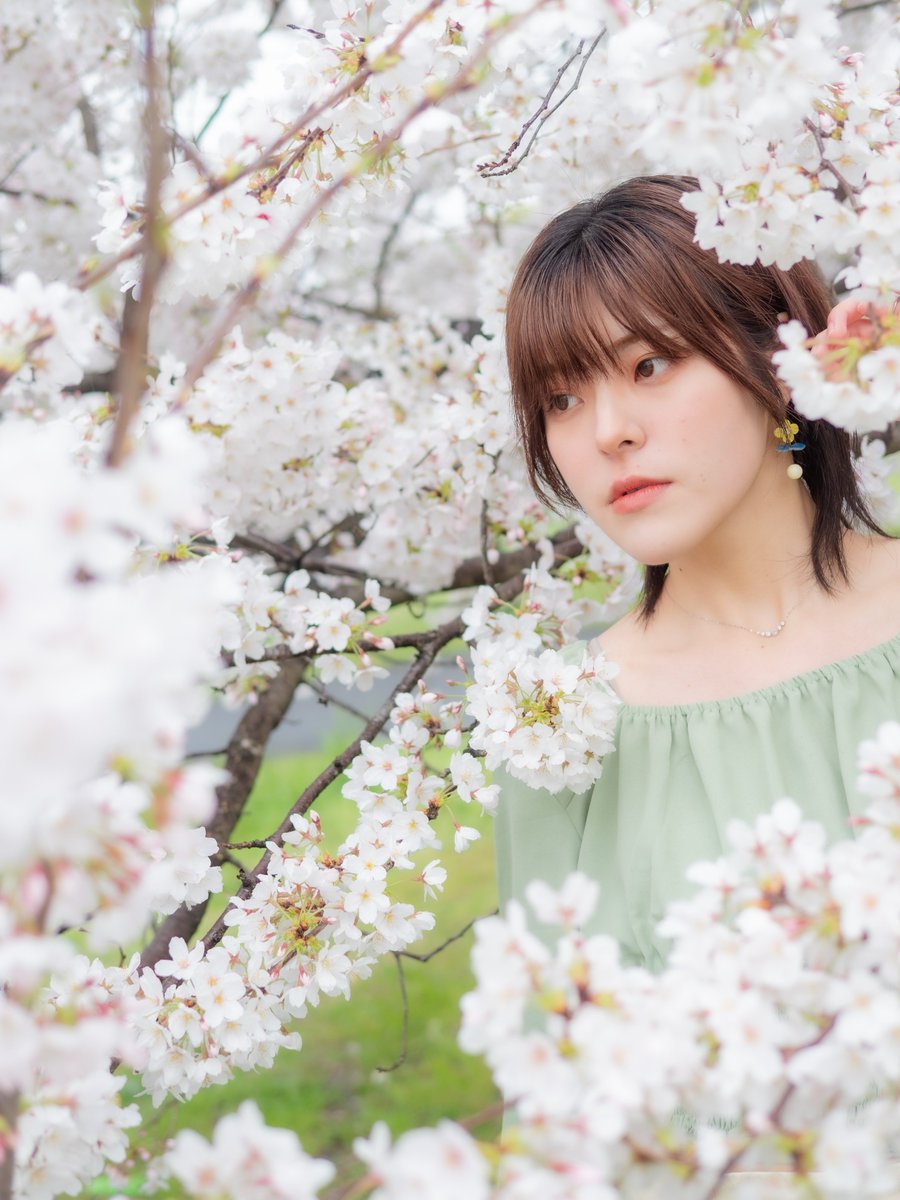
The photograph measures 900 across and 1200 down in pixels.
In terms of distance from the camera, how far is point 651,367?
170 cm

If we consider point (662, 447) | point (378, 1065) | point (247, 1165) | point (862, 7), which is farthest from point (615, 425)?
point (378, 1065)

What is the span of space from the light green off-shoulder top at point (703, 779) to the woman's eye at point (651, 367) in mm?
559

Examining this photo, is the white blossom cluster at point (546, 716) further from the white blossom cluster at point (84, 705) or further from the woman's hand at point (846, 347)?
the white blossom cluster at point (84, 705)

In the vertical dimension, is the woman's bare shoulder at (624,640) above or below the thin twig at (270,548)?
below

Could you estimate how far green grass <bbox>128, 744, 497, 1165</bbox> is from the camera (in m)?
3.85

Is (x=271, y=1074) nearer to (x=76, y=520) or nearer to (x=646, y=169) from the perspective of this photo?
(x=646, y=169)

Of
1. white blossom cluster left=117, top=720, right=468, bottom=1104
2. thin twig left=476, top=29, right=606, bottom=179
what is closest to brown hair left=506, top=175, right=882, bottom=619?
thin twig left=476, top=29, right=606, bottom=179

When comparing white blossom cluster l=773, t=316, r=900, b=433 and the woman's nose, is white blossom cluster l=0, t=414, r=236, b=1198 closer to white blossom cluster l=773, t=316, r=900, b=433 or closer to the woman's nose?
white blossom cluster l=773, t=316, r=900, b=433

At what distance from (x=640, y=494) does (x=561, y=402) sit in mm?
246

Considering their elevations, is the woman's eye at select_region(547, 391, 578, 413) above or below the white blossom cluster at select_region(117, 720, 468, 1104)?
above

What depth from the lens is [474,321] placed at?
3900 mm

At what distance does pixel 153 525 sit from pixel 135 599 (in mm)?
60

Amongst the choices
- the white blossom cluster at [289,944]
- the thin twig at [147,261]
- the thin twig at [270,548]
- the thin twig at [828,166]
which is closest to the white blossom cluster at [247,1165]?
the thin twig at [147,261]

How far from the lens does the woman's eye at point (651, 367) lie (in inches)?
66.7
